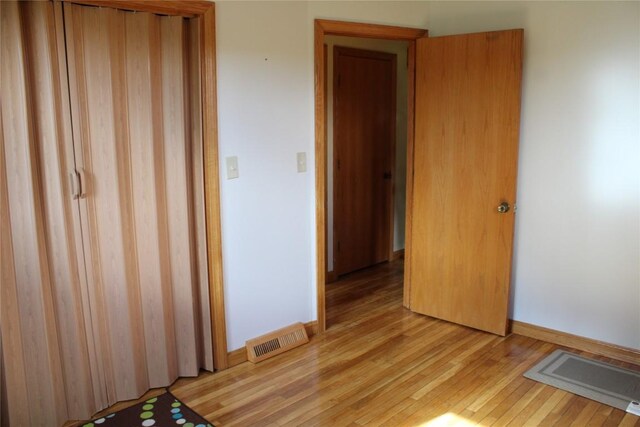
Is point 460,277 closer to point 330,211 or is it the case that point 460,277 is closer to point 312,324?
point 312,324

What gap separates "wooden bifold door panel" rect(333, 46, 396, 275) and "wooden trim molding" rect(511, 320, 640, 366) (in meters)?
1.74

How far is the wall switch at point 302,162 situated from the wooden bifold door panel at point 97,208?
0.66 metres

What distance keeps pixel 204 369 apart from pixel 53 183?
1325mm

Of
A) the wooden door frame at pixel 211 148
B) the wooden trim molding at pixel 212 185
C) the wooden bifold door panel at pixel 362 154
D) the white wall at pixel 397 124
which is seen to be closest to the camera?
the wooden door frame at pixel 211 148

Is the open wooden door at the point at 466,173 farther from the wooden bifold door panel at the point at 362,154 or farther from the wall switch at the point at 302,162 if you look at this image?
the wooden bifold door panel at the point at 362,154

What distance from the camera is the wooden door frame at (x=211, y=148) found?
2537 mm

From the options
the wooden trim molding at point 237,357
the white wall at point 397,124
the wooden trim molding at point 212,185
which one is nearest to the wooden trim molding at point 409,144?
the white wall at point 397,124

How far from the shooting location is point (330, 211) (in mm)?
4566

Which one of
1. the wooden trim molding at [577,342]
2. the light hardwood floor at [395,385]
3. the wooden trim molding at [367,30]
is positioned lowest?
the light hardwood floor at [395,385]

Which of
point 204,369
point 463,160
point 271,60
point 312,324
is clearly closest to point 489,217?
point 463,160

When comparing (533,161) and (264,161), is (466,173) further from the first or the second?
(264,161)

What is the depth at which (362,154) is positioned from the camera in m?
4.79

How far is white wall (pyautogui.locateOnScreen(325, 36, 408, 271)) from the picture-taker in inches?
173

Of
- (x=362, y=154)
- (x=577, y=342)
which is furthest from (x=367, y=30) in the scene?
(x=577, y=342)
